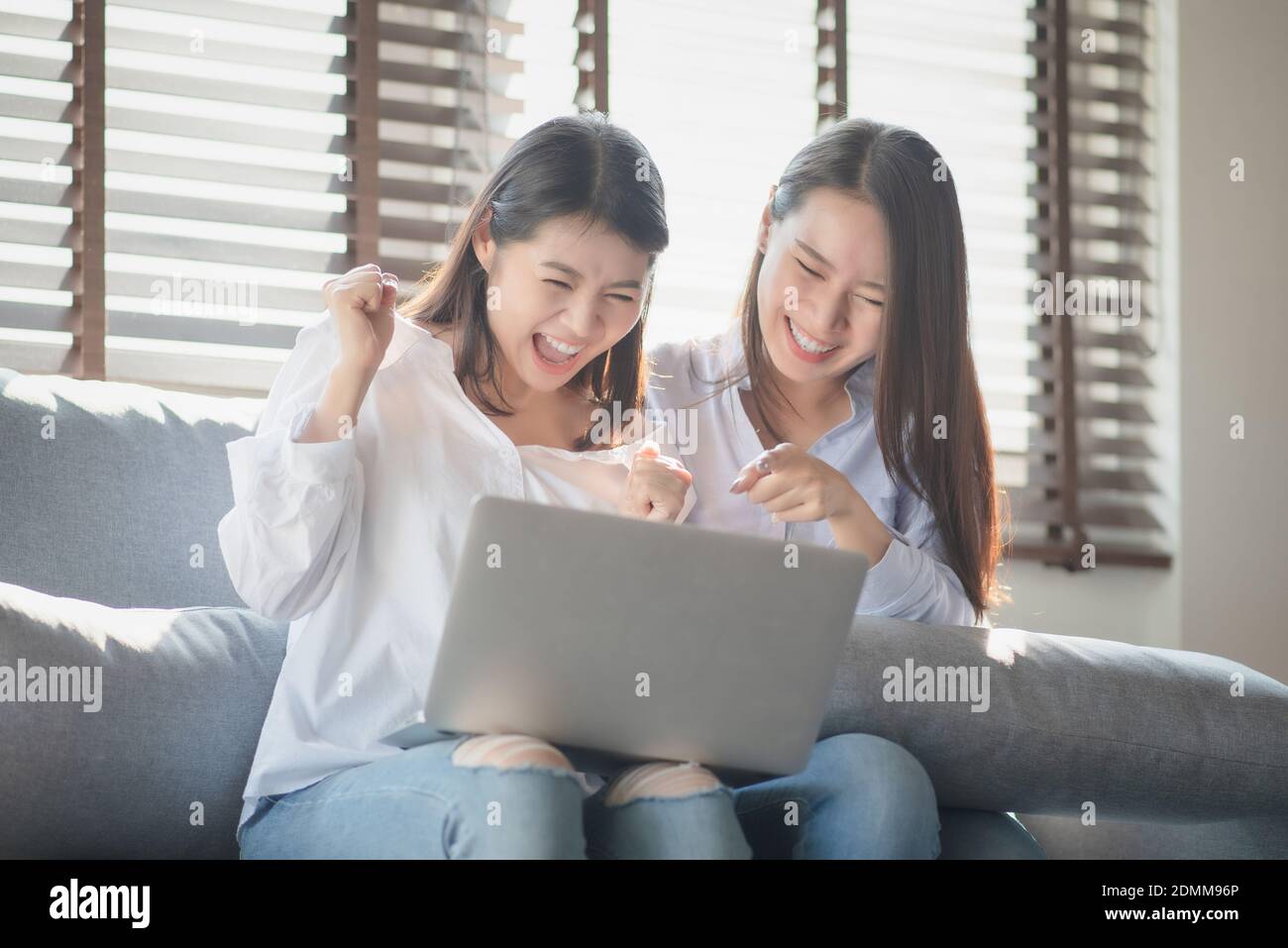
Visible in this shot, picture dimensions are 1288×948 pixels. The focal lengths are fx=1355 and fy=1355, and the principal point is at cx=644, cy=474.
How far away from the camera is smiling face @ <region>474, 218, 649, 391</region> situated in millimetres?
1412

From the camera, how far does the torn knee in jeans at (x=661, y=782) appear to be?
1087 millimetres

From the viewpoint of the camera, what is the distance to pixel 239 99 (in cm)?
231

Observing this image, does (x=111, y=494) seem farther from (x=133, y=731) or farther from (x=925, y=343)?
(x=925, y=343)

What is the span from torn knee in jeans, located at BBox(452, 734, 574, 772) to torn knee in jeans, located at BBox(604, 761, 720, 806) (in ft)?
0.24

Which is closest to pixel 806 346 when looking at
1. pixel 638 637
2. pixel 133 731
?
pixel 638 637

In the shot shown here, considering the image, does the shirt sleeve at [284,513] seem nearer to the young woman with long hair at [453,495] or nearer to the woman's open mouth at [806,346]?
the young woman with long hair at [453,495]

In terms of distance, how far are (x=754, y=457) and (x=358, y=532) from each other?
58cm

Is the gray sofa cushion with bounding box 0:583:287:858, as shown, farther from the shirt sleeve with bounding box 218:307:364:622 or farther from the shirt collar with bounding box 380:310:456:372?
the shirt collar with bounding box 380:310:456:372

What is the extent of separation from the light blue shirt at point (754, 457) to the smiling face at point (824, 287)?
105 millimetres

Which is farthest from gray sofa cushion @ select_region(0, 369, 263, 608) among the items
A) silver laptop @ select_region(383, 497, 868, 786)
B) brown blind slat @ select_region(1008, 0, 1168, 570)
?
brown blind slat @ select_region(1008, 0, 1168, 570)

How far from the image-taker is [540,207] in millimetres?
1420

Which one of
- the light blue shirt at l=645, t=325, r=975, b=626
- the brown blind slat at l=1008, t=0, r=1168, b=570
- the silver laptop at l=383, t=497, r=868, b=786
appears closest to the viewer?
the silver laptop at l=383, t=497, r=868, b=786

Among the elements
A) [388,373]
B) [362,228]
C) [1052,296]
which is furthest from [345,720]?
[1052,296]
